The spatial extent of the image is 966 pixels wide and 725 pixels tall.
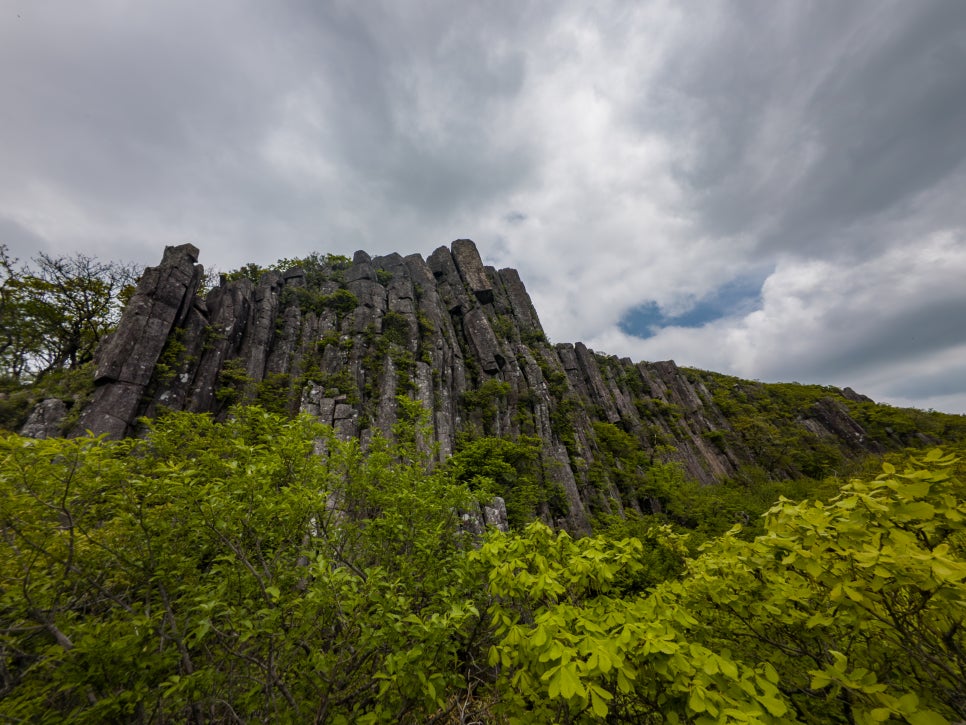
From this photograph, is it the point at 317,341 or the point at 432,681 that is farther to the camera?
the point at 317,341

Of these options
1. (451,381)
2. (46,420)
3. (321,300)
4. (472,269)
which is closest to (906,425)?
(472,269)

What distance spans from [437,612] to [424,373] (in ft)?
65.9

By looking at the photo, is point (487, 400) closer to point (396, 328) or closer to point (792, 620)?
point (396, 328)

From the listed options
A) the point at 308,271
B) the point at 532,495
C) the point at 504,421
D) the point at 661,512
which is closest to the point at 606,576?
the point at 532,495

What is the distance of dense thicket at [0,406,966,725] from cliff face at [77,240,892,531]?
5.71 m

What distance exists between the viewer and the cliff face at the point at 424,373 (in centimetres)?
1911

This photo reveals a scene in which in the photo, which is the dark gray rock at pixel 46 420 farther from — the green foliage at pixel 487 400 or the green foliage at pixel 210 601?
the green foliage at pixel 487 400

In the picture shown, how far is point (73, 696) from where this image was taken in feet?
14.0

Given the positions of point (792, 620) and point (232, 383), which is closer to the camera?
point (792, 620)

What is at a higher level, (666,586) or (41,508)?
(41,508)

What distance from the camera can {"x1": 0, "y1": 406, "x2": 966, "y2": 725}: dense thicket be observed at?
2.42 meters

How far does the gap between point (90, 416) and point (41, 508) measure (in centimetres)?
1665

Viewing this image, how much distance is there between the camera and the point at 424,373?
24031mm

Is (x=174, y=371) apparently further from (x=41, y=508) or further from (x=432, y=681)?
(x=432, y=681)
